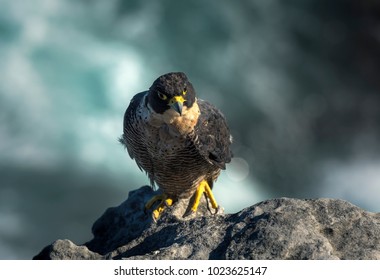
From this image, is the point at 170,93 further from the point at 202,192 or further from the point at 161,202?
the point at 202,192

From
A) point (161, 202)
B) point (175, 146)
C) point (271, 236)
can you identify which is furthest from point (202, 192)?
point (271, 236)

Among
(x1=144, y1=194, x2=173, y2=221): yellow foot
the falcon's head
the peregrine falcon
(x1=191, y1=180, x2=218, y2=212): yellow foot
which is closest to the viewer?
the falcon's head

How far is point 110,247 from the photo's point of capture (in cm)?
691

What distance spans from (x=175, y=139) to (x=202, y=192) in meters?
1.17

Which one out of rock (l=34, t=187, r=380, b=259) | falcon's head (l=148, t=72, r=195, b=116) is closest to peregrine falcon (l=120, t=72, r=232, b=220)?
falcon's head (l=148, t=72, r=195, b=116)

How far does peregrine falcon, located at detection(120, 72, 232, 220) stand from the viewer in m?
6.60

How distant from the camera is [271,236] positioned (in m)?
4.65

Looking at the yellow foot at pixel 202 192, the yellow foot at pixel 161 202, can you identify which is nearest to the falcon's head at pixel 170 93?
the yellow foot at pixel 161 202

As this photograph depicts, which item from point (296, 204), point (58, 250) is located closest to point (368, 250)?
point (296, 204)

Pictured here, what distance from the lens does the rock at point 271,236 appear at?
460cm

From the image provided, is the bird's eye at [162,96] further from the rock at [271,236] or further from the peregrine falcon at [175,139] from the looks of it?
the rock at [271,236]

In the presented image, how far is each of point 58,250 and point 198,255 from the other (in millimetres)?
1479

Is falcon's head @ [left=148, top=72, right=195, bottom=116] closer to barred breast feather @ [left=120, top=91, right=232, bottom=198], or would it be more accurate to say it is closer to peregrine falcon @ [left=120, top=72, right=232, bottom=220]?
peregrine falcon @ [left=120, top=72, right=232, bottom=220]

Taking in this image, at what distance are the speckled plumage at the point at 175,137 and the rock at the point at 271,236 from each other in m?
1.38
